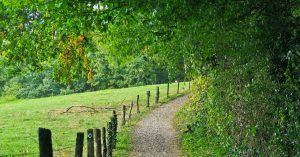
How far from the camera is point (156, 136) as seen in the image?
2112 centimetres

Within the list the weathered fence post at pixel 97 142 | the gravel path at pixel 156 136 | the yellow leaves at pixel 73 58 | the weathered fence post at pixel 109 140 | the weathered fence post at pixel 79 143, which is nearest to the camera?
the weathered fence post at pixel 79 143

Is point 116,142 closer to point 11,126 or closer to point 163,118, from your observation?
point 163,118

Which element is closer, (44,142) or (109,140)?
(44,142)

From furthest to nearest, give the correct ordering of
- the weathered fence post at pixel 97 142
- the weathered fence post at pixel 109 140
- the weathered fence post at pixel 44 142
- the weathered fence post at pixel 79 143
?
the weathered fence post at pixel 109 140 < the weathered fence post at pixel 97 142 < the weathered fence post at pixel 79 143 < the weathered fence post at pixel 44 142

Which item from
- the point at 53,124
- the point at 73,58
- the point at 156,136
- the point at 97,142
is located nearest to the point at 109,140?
the point at 97,142

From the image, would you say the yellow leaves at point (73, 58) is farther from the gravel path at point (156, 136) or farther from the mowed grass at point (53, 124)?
the mowed grass at point (53, 124)

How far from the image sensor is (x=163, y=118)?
2750cm

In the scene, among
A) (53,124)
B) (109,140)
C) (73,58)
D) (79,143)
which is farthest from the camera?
(53,124)

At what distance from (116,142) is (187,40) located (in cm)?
1085

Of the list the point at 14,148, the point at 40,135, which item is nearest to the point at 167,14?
the point at 40,135

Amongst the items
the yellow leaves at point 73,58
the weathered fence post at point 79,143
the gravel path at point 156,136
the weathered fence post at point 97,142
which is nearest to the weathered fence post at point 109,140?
the gravel path at point 156,136

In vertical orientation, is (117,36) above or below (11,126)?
above

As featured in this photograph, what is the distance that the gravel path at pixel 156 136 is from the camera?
57.0ft

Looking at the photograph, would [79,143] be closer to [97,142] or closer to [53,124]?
[97,142]
